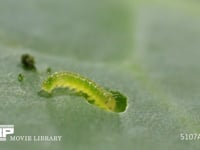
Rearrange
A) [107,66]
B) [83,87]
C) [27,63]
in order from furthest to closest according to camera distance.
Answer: [107,66]
[27,63]
[83,87]

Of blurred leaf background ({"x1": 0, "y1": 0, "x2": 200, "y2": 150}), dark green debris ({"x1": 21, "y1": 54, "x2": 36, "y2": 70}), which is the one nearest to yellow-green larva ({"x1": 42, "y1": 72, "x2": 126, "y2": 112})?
blurred leaf background ({"x1": 0, "y1": 0, "x2": 200, "y2": 150})

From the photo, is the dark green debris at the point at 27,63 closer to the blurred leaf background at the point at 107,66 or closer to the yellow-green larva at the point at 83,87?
the blurred leaf background at the point at 107,66

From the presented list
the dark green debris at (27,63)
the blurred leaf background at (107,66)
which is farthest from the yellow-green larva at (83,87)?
the dark green debris at (27,63)

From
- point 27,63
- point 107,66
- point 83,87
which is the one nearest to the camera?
point 83,87

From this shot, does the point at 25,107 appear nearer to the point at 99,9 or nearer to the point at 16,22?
the point at 16,22

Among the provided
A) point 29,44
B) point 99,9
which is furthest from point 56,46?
point 99,9
